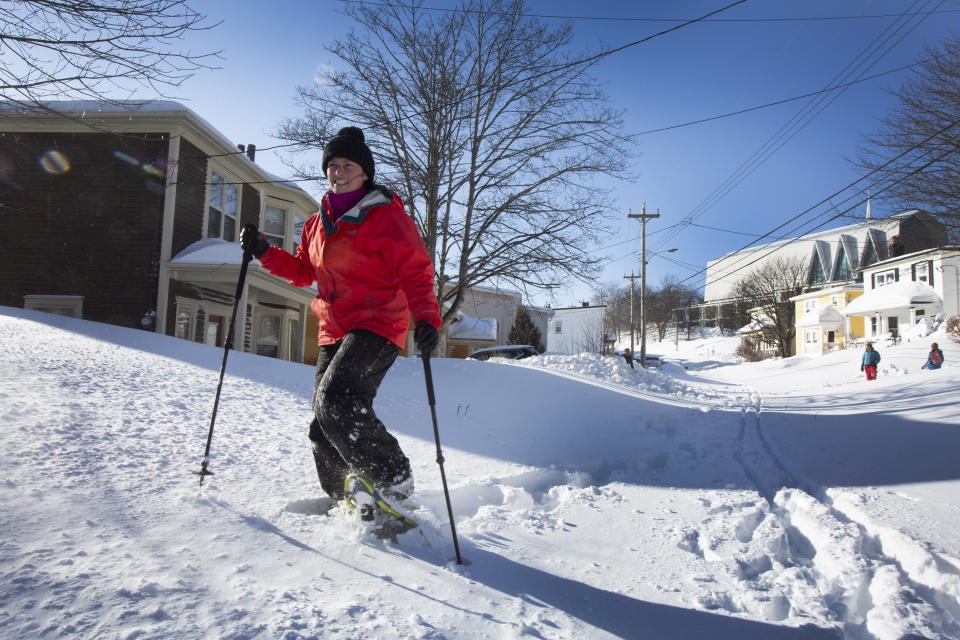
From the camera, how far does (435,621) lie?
171 centimetres

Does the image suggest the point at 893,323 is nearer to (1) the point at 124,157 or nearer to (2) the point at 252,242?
(1) the point at 124,157

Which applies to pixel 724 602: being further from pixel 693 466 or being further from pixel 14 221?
pixel 14 221

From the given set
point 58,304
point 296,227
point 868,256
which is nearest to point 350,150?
point 58,304

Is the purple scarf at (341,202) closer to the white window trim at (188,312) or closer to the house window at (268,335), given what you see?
the white window trim at (188,312)

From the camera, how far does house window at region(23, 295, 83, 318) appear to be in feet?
40.5

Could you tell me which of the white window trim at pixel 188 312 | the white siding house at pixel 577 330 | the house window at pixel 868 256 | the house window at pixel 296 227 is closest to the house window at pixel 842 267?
the house window at pixel 868 256

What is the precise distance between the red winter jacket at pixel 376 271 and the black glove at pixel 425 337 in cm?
4

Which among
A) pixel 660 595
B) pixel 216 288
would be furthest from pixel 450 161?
pixel 660 595

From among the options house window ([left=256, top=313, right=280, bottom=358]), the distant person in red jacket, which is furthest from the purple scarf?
house window ([left=256, top=313, right=280, bottom=358])

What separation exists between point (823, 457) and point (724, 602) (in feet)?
11.9

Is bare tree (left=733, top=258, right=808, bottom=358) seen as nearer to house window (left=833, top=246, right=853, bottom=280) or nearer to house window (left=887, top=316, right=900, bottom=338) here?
house window (left=887, top=316, right=900, bottom=338)

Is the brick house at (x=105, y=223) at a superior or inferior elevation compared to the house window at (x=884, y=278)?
inferior

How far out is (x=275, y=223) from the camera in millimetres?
17359

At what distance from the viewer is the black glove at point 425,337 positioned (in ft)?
8.29
